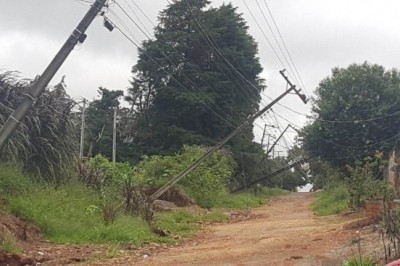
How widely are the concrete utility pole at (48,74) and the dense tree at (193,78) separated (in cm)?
1910

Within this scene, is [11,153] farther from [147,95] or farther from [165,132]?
[147,95]

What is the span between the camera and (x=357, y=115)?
2686 cm

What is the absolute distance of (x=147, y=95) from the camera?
110 feet

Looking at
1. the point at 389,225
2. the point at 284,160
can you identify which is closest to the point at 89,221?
the point at 389,225

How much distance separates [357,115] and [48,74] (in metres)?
19.8

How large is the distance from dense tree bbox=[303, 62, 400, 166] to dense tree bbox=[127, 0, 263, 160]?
17.6 feet

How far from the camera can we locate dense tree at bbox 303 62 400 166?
87.1ft

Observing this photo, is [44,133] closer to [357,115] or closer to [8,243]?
[8,243]

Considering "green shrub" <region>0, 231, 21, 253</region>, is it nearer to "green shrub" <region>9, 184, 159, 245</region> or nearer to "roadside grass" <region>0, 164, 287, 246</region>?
"roadside grass" <region>0, 164, 287, 246</region>

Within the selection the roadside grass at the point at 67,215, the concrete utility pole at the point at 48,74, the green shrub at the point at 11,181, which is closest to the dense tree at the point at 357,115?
the roadside grass at the point at 67,215

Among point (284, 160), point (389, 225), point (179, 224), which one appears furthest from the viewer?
point (284, 160)

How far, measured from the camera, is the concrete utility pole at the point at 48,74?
9.55 metres

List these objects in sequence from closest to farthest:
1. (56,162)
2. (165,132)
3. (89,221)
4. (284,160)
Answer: (89,221) < (56,162) < (165,132) < (284,160)

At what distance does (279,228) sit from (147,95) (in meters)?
21.6
